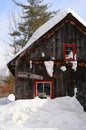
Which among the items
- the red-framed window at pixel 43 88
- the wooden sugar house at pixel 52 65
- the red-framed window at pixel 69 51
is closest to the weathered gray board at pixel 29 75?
the wooden sugar house at pixel 52 65

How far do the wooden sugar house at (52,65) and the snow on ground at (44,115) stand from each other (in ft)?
4.17

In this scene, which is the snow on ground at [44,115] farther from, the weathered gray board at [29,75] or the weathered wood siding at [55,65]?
the weathered gray board at [29,75]

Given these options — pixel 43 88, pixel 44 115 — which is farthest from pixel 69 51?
pixel 44 115

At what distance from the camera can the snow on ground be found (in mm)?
16328

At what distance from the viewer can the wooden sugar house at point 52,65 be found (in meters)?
21.0

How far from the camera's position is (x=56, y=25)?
21094 mm

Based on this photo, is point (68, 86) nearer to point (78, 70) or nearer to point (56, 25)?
point (78, 70)

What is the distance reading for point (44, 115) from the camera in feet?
58.4

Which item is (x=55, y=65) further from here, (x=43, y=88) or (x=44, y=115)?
(x=44, y=115)

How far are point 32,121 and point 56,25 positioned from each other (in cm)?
691

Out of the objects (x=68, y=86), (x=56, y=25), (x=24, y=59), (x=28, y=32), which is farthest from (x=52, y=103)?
(x=28, y=32)

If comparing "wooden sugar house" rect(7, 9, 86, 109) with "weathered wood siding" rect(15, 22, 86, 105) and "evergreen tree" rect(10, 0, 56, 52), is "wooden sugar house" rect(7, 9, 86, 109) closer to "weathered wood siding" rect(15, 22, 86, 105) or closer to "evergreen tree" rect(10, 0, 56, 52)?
"weathered wood siding" rect(15, 22, 86, 105)

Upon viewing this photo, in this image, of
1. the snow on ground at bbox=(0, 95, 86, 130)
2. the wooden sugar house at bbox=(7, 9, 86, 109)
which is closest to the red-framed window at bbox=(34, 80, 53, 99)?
the wooden sugar house at bbox=(7, 9, 86, 109)

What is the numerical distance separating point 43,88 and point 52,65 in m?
1.60
